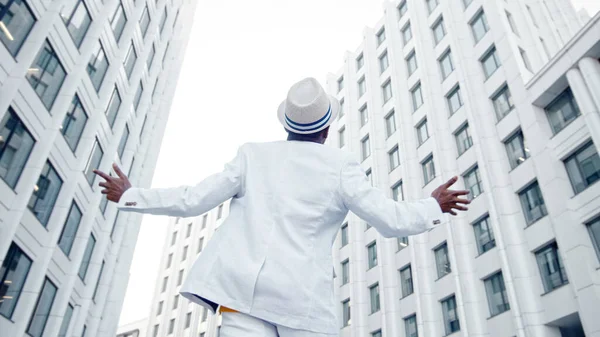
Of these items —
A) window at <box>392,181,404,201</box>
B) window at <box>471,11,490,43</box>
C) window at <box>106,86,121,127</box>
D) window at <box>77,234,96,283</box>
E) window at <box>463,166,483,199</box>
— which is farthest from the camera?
window at <box>392,181,404,201</box>

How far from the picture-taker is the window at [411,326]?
28438mm

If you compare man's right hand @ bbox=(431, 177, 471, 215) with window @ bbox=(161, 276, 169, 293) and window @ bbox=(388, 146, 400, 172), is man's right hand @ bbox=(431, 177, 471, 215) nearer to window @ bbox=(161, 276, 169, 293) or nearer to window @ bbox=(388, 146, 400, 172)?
window @ bbox=(388, 146, 400, 172)

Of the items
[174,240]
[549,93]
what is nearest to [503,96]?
[549,93]

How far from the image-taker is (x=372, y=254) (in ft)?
116

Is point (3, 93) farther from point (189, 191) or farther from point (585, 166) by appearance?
point (585, 166)

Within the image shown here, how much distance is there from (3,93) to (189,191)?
14.7 metres

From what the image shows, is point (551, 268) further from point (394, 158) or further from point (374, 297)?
point (394, 158)

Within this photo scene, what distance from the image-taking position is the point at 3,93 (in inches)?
593

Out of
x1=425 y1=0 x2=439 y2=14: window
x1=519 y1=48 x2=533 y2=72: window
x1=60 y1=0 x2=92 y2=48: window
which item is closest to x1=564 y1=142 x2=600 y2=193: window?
x1=519 y1=48 x2=533 y2=72: window

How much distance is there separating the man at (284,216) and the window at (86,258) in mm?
23362

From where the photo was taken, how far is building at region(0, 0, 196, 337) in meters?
16.1

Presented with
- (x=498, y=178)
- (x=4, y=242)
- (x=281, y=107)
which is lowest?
(x=281, y=107)

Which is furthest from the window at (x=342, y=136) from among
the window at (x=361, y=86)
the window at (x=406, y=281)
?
the window at (x=406, y=281)

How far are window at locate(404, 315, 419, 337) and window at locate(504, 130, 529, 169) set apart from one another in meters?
10.6
